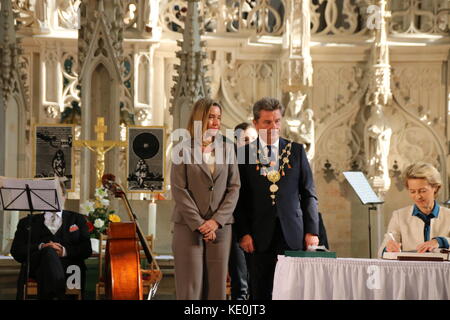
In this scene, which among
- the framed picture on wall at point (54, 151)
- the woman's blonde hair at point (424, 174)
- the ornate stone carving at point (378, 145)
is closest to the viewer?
the woman's blonde hair at point (424, 174)

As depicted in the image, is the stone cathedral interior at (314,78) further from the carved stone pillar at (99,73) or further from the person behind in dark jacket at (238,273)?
the person behind in dark jacket at (238,273)

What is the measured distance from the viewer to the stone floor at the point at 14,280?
A: 8492 mm

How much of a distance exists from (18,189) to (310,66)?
466cm

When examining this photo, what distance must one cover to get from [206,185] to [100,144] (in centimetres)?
321

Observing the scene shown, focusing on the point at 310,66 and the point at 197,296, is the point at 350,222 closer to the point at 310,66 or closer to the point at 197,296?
the point at 310,66

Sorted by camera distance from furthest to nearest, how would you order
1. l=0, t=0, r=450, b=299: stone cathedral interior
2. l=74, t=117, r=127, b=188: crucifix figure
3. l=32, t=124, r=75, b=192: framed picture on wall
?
l=0, t=0, r=450, b=299: stone cathedral interior → l=32, t=124, r=75, b=192: framed picture on wall → l=74, t=117, r=127, b=188: crucifix figure

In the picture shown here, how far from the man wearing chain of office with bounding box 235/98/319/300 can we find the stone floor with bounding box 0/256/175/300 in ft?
8.43

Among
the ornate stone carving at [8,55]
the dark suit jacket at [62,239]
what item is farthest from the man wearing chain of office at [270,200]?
the ornate stone carving at [8,55]

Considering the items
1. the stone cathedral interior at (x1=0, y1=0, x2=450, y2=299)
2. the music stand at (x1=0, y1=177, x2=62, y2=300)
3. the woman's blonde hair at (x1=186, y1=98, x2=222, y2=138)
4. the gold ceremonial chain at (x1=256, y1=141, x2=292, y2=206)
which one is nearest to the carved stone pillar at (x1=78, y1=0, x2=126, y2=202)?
the stone cathedral interior at (x1=0, y1=0, x2=450, y2=299)

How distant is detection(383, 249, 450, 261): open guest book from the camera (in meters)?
5.31

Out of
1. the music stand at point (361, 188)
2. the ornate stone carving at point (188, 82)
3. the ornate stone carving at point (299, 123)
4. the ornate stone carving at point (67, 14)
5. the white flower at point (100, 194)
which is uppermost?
the ornate stone carving at point (67, 14)

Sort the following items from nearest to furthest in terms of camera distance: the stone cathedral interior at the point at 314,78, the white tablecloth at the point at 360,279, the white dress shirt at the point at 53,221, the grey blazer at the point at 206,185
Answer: the white tablecloth at the point at 360,279, the grey blazer at the point at 206,185, the white dress shirt at the point at 53,221, the stone cathedral interior at the point at 314,78

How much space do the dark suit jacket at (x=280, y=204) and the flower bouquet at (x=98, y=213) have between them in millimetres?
2471

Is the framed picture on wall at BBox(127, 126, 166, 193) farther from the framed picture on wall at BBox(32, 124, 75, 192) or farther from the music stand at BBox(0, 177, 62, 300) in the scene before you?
the music stand at BBox(0, 177, 62, 300)
